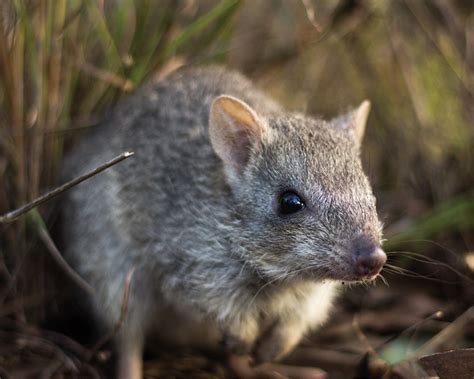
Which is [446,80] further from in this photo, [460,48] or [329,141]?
[329,141]

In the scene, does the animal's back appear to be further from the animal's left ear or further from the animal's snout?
the animal's snout

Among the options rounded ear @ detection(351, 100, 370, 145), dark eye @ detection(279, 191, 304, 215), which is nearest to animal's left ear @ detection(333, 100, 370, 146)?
rounded ear @ detection(351, 100, 370, 145)

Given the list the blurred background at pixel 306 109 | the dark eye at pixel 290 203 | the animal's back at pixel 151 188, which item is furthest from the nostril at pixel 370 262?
the animal's back at pixel 151 188

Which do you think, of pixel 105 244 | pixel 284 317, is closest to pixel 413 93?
pixel 284 317

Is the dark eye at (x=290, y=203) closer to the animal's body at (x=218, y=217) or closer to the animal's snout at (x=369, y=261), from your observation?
the animal's body at (x=218, y=217)

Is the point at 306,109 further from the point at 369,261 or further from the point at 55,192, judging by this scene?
the point at 55,192

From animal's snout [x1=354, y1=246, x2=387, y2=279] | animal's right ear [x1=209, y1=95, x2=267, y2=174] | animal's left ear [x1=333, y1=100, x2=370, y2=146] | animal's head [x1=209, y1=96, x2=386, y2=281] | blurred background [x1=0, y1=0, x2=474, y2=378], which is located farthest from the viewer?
blurred background [x1=0, y1=0, x2=474, y2=378]

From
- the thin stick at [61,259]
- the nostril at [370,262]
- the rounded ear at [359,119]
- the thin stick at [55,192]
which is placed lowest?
the nostril at [370,262]

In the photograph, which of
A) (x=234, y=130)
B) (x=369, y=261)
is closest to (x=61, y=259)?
(x=234, y=130)
